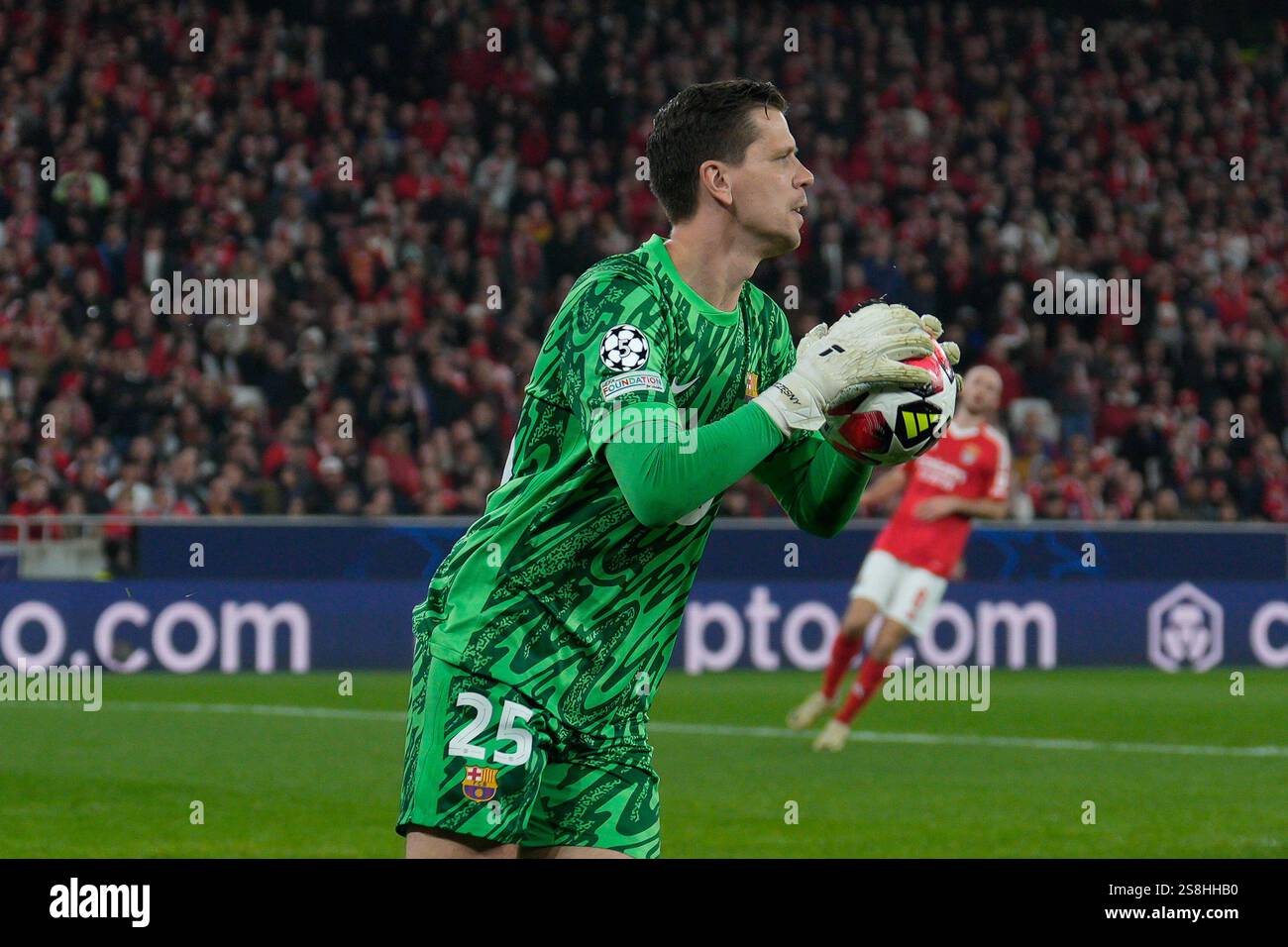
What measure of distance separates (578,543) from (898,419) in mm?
690

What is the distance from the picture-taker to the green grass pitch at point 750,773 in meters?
7.95

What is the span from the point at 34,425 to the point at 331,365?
2620 millimetres

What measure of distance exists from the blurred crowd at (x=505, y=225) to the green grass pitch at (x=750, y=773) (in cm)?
272

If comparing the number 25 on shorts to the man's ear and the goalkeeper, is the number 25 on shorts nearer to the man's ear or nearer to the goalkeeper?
the goalkeeper

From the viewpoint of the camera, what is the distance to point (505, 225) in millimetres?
19359

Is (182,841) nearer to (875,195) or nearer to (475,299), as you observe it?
(475,299)

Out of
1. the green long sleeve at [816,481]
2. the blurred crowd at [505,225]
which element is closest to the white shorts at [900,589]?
the blurred crowd at [505,225]

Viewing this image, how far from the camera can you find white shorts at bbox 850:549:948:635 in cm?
1177

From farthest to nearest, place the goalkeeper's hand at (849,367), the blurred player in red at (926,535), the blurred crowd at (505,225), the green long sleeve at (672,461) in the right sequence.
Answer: the blurred crowd at (505,225) → the blurred player in red at (926,535) → the goalkeeper's hand at (849,367) → the green long sleeve at (672,461)

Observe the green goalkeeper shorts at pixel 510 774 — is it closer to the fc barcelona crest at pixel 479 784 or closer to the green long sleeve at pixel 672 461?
the fc barcelona crest at pixel 479 784

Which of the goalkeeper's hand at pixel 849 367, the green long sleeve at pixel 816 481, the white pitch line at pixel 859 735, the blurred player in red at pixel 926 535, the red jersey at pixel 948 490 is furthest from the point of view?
the red jersey at pixel 948 490

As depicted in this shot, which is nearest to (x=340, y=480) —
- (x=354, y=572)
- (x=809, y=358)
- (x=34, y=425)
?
(x=354, y=572)

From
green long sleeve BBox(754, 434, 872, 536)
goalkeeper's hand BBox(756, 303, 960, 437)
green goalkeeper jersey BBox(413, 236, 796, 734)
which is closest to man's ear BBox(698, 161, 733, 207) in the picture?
green goalkeeper jersey BBox(413, 236, 796, 734)

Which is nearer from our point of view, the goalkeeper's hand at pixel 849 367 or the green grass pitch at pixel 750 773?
the goalkeeper's hand at pixel 849 367
